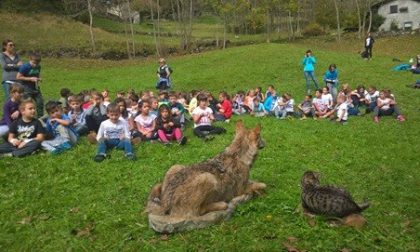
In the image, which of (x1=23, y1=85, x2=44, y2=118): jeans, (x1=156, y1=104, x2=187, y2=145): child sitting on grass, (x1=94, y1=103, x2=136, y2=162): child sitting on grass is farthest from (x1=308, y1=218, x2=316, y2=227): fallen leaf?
(x1=23, y1=85, x2=44, y2=118): jeans

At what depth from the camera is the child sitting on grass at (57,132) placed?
10.6 metres

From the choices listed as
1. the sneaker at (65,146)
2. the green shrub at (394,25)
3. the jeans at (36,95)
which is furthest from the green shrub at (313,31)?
the sneaker at (65,146)

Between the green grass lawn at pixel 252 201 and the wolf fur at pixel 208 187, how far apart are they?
10.0 inches

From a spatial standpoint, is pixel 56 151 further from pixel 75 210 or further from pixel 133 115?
pixel 75 210

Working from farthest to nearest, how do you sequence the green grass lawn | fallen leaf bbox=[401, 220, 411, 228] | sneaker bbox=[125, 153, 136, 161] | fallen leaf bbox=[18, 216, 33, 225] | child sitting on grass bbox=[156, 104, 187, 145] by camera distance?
1. child sitting on grass bbox=[156, 104, 187, 145]
2. sneaker bbox=[125, 153, 136, 161]
3. fallen leaf bbox=[18, 216, 33, 225]
4. fallen leaf bbox=[401, 220, 411, 228]
5. the green grass lawn

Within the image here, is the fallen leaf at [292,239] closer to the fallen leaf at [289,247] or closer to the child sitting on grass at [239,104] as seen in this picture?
the fallen leaf at [289,247]

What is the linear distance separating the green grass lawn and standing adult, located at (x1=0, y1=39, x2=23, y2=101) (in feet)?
10.8

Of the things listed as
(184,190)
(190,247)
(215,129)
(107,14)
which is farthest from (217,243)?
(107,14)

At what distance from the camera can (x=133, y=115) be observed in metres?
13.2

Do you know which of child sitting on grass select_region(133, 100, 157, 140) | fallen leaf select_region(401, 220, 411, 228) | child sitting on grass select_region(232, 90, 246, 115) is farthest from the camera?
child sitting on grass select_region(232, 90, 246, 115)

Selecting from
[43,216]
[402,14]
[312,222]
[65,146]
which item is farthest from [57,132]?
[402,14]

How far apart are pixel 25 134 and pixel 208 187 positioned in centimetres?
591

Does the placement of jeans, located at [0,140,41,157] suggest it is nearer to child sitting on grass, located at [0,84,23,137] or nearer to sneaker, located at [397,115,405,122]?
child sitting on grass, located at [0,84,23,137]

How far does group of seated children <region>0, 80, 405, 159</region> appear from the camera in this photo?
10.4m
